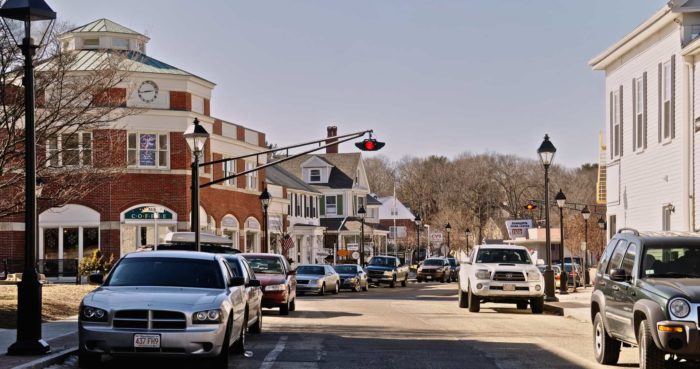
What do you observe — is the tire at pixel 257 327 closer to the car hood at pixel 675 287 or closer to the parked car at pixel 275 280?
the parked car at pixel 275 280

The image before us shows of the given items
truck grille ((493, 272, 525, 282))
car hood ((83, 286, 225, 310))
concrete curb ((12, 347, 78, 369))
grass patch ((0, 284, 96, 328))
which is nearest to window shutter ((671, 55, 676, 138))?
truck grille ((493, 272, 525, 282))

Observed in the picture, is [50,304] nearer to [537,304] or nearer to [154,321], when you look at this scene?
[537,304]

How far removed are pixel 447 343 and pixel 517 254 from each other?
12.1 meters

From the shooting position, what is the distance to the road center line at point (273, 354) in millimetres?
15031

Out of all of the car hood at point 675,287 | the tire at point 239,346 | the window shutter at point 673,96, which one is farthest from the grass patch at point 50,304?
the window shutter at point 673,96

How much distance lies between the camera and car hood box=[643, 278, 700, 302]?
12352 millimetres

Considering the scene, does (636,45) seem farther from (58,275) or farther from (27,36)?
(58,275)

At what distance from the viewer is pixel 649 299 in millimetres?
12859

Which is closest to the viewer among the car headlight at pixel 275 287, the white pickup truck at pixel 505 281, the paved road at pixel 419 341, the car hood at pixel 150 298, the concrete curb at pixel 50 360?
the concrete curb at pixel 50 360

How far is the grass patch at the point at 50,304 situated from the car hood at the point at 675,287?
40.4 feet

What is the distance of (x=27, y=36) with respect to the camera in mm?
15133

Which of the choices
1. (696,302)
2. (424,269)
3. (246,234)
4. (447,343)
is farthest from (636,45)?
(424,269)

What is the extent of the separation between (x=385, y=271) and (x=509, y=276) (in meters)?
29.8

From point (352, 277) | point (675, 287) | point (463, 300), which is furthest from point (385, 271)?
point (675, 287)
